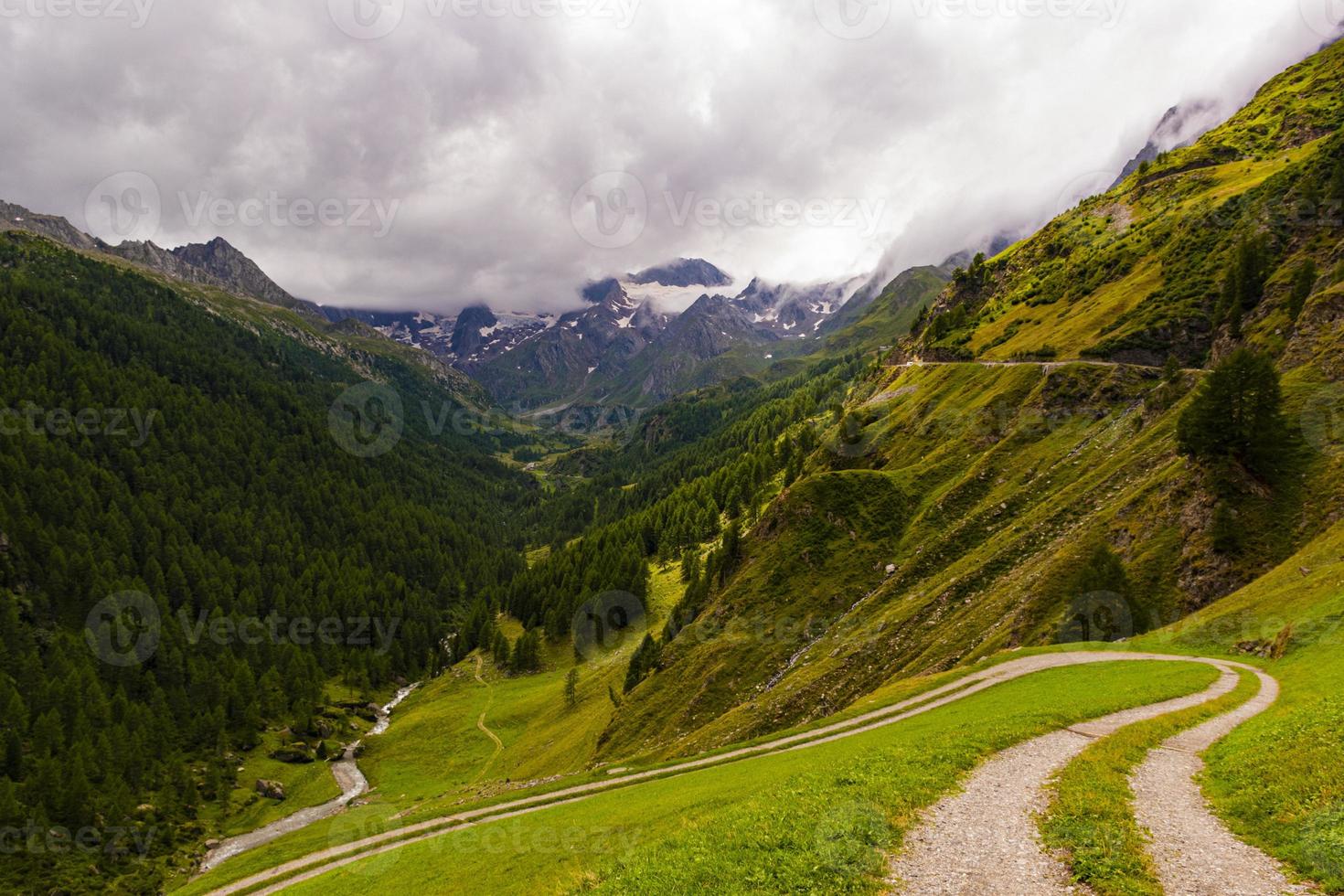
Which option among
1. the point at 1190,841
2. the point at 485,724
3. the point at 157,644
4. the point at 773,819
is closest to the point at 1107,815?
the point at 1190,841

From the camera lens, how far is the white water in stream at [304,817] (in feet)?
265

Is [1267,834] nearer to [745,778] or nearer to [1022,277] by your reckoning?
[745,778]

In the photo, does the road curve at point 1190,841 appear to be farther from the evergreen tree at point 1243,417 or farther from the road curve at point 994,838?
the evergreen tree at point 1243,417

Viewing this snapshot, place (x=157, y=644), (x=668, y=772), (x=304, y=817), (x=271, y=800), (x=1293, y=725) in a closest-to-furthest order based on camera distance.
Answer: (x=1293, y=725) < (x=668, y=772) < (x=304, y=817) < (x=271, y=800) < (x=157, y=644)

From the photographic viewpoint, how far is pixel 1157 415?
72.2 metres

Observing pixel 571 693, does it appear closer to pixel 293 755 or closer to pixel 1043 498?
pixel 293 755

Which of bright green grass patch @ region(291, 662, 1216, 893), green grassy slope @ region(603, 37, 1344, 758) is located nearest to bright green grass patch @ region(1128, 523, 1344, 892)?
bright green grass patch @ region(291, 662, 1216, 893)

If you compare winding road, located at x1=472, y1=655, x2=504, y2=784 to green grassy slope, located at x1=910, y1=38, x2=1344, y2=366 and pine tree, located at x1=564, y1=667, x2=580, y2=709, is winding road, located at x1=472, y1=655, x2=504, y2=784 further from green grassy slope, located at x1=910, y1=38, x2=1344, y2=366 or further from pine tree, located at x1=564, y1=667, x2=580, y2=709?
green grassy slope, located at x1=910, y1=38, x2=1344, y2=366

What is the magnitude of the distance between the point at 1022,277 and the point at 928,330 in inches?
1179

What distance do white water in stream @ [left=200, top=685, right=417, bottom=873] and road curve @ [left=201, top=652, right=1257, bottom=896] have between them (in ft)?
168

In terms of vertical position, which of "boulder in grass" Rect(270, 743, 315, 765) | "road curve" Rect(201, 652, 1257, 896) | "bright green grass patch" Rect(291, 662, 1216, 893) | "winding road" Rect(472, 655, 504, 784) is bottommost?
"winding road" Rect(472, 655, 504, 784)

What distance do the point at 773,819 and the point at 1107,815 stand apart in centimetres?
1011

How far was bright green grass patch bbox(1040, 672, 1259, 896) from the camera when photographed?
45.2ft

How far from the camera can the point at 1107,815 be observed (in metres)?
17.1
